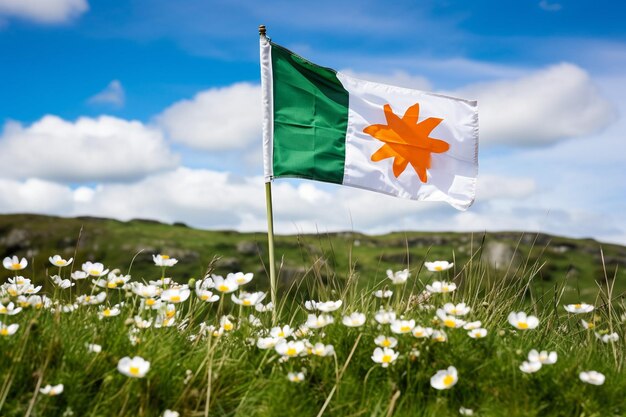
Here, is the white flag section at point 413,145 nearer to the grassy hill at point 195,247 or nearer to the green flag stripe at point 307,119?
the green flag stripe at point 307,119

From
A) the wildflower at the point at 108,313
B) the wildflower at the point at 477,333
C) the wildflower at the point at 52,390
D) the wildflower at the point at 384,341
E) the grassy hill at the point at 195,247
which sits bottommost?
the grassy hill at the point at 195,247

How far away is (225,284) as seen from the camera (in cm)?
437

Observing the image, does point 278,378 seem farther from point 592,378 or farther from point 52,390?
point 592,378

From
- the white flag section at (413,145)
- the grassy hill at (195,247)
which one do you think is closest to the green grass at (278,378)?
the white flag section at (413,145)

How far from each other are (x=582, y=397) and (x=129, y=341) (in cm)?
280

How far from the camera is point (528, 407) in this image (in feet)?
12.5

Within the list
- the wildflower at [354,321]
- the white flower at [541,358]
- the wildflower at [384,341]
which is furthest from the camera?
the wildflower at [354,321]

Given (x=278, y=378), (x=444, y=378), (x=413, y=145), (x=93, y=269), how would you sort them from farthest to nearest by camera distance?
(x=413, y=145)
(x=93, y=269)
(x=278, y=378)
(x=444, y=378)

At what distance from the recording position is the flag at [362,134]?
307 inches

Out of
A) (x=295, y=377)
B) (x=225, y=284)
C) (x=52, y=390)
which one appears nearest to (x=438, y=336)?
(x=295, y=377)

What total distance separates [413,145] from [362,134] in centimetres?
68

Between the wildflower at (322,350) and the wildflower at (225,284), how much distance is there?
68 cm

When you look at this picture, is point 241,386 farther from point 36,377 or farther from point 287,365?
point 36,377

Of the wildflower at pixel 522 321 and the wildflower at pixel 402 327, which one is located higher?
the wildflower at pixel 522 321
